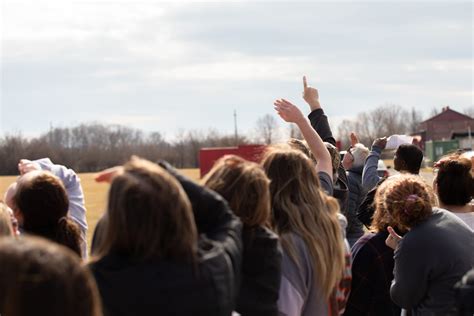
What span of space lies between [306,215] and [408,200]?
2.95 feet

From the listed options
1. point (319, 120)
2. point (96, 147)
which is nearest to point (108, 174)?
point (319, 120)

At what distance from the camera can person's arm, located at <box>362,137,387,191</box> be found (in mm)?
6738

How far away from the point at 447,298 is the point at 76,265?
2862 mm

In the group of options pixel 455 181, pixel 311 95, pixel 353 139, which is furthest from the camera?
pixel 353 139

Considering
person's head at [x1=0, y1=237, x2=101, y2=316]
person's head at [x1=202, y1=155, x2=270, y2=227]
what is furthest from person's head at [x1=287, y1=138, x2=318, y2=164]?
person's head at [x1=0, y1=237, x2=101, y2=316]

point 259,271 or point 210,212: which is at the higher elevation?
point 210,212

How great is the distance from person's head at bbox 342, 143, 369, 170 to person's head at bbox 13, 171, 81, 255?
168 inches

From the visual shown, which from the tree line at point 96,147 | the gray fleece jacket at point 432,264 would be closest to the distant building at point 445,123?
the tree line at point 96,147

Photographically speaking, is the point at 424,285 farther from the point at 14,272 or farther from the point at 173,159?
the point at 173,159

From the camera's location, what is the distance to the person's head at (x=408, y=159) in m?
6.27

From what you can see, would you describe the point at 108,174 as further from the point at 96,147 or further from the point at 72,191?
the point at 96,147

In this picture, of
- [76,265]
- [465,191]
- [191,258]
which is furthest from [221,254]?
[465,191]

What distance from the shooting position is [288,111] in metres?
4.95

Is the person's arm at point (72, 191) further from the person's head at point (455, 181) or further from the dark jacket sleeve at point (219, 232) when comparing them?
the person's head at point (455, 181)
